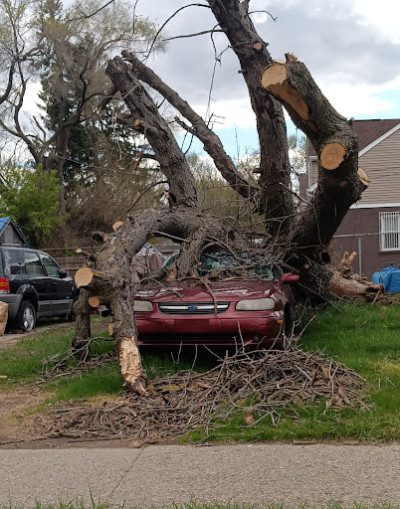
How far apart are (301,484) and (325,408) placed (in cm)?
144

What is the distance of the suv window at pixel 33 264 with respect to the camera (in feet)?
42.0

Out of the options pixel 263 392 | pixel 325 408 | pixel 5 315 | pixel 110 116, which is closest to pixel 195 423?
pixel 263 392

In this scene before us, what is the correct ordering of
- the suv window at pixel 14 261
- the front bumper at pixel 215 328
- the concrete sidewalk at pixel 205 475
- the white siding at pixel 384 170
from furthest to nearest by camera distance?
the white siding at pixel 384 170 → the suv window at pixel 14 261 → the front bumper at pixel 215 328 → the concrete sidewalk at pixel 205 475

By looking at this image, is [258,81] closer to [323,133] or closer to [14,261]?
[323,133]

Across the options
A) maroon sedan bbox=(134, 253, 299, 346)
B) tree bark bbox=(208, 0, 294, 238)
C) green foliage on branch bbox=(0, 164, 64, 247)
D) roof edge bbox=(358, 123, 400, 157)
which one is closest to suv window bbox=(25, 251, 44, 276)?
tree bark bbox=(208, 0, 294, 238)

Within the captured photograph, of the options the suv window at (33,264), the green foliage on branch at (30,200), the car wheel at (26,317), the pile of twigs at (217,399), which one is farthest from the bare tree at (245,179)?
the green foliage on branch at (30,200)

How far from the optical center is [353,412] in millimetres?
5215

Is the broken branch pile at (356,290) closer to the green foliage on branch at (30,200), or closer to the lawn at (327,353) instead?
the lawn at (327,353)

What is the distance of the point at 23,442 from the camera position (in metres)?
5.15

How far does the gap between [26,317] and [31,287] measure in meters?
0.61

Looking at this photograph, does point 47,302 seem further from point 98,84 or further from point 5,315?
point 98,84

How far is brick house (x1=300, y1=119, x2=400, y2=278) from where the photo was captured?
23.5 m

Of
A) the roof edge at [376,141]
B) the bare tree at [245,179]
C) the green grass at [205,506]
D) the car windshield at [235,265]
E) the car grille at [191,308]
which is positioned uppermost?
the roof edge at [376,141]

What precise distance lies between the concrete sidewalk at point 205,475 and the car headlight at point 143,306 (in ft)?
8.47
